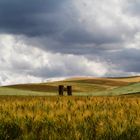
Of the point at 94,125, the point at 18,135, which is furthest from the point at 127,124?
the point at 18,135

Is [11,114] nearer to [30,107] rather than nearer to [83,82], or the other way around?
[30,107]

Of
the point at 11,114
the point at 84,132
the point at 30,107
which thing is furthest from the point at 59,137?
the point at 30,107

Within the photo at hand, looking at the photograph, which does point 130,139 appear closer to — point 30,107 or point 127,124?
point 127,124

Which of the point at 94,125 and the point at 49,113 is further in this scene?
the point at 49,113

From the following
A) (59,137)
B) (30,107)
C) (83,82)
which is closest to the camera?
(59,137)

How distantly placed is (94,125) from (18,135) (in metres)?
1.86

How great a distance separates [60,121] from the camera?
40.3ft

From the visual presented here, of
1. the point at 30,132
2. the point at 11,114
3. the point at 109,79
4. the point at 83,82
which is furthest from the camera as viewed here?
the point at 109,79

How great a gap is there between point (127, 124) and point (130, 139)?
848mm

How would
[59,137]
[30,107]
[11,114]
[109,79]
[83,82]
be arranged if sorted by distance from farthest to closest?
[109,79]
[83,82]
[30,107]
[11,114]
[59,137]

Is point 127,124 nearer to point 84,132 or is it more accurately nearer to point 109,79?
point 84,132

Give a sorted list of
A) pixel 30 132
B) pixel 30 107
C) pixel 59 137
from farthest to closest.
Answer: pixel 30 107 < pixel 30 132 < pixel 59 137

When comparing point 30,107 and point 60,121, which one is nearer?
point 60,121

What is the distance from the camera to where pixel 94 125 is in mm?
11820
